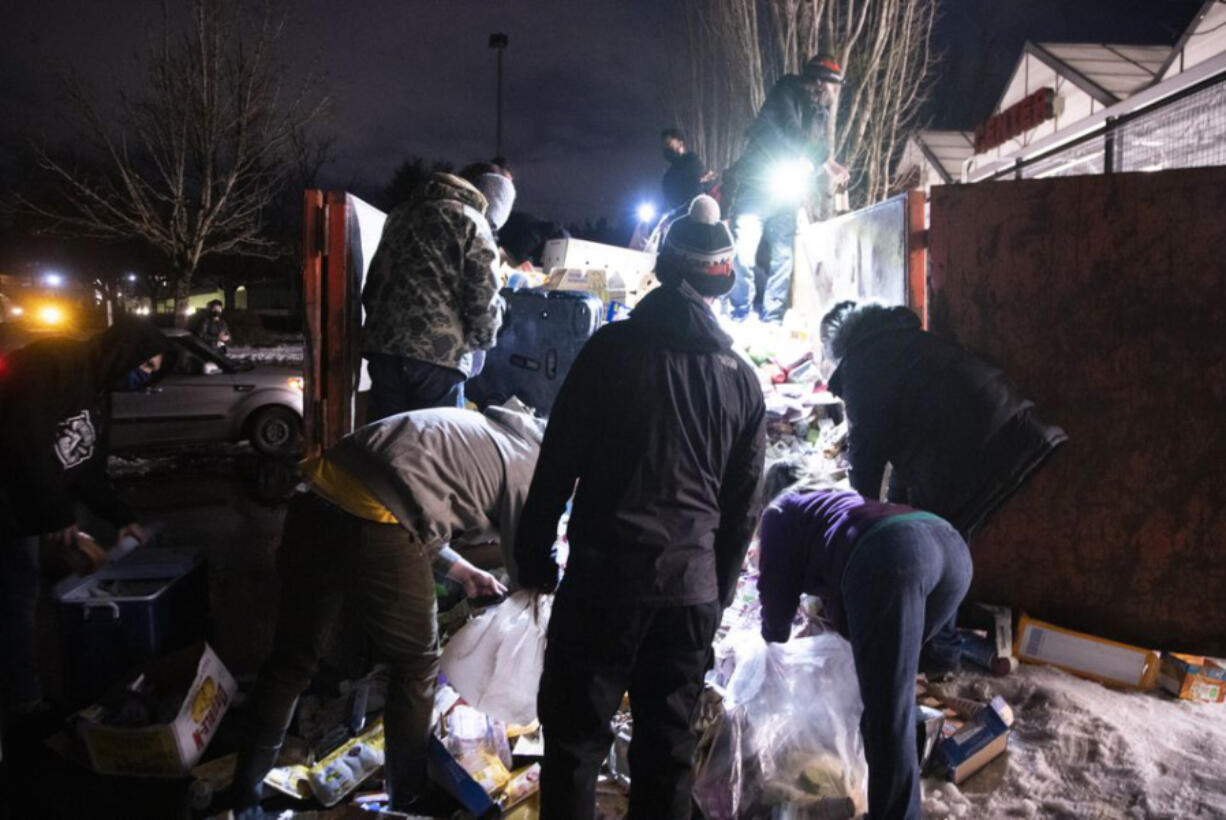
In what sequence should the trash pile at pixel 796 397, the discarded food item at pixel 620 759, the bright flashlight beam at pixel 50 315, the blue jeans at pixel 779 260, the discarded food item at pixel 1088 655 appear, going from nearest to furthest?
the discarded food item at pixel 620 759 → the discarded food item at pixel 1088 655 → the trash pile at pixel 796 397 → the blue jeans at pixel 779 260 → the bright flashlight beam at pixel 50 315

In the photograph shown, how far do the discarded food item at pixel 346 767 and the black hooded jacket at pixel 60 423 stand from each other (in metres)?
1.61

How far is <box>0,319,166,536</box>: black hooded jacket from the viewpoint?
3039 mm

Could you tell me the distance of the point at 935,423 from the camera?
3.20 metres

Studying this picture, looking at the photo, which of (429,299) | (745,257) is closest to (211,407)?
(429,299)

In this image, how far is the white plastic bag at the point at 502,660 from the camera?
101 inches

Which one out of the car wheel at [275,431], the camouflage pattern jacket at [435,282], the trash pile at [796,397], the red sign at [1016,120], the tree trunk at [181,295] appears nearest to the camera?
the camouflage pattern jacket at [435,282]

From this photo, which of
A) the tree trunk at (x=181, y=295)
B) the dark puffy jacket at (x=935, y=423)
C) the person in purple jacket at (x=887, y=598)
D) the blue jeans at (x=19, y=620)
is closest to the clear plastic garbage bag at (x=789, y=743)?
the person in purple jacket at (x=887, y=598)

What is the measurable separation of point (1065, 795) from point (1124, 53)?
1384cm

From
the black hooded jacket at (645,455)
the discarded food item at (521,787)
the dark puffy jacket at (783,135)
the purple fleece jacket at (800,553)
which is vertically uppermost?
the dark puffy jacket at (783,135)

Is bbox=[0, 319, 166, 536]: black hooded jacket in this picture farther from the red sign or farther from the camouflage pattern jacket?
the red sign

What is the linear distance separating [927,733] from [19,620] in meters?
3.95

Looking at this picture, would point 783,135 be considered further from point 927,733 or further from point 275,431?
point 275,431

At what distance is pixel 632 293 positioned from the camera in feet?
23.2

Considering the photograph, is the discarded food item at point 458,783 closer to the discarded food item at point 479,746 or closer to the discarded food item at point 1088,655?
the discarded food item at point 479,746
